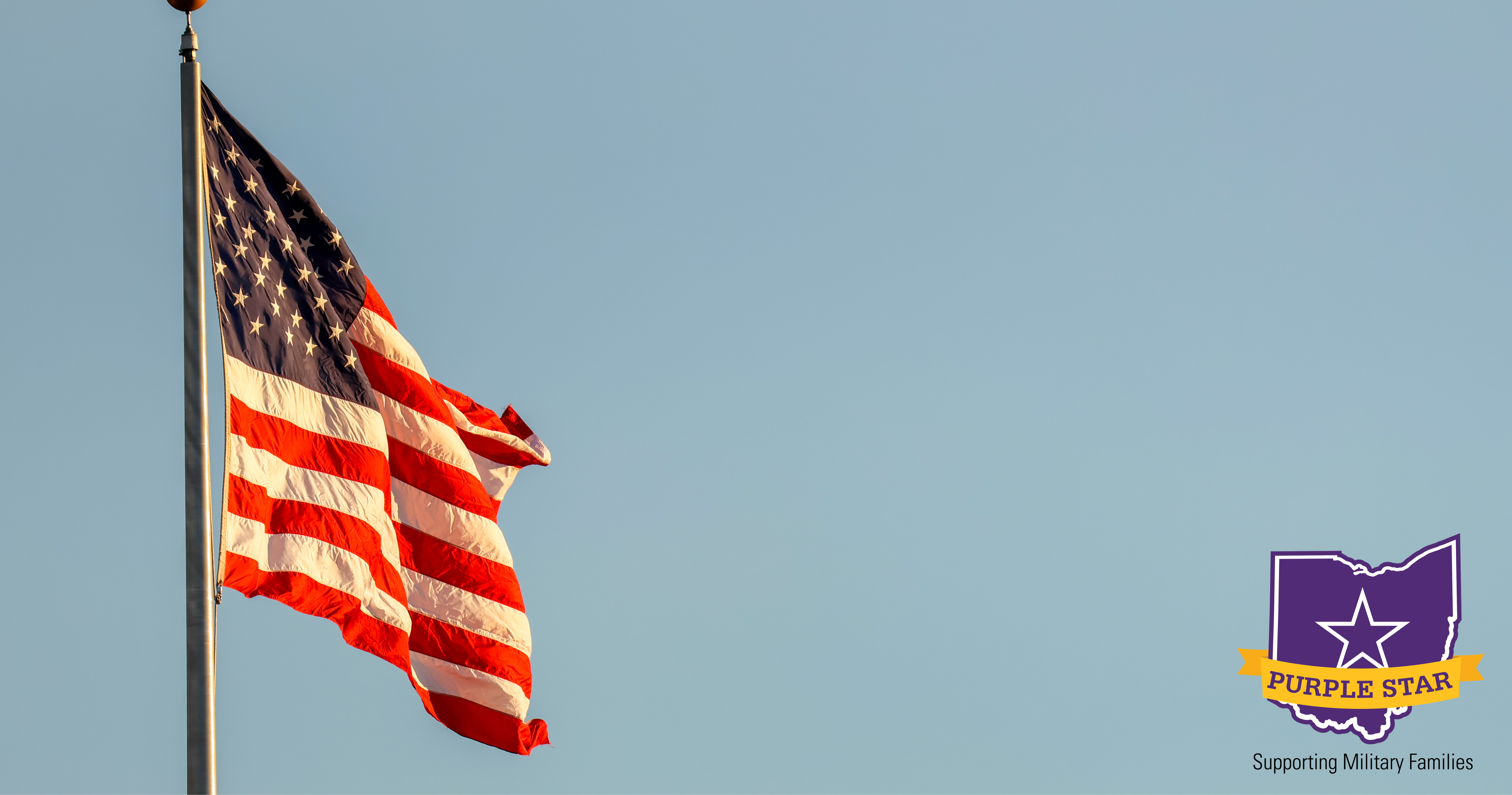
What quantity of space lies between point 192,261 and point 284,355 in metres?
2.04

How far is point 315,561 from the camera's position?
18922mm

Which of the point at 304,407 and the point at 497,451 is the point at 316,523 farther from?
the point at 497,451

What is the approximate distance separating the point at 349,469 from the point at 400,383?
1.74 metres

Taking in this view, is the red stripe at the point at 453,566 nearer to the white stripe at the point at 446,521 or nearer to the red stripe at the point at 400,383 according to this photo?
Result: the white stripe at the point at 446,521

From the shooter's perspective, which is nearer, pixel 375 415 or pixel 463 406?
pixel 375 415

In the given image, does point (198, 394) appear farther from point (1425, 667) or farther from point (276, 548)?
point (1425, 667)

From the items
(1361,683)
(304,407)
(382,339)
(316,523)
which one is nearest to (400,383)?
(382,339)

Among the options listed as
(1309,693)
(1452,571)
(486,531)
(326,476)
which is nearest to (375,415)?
(326,476)

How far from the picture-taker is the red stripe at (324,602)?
1787 cm

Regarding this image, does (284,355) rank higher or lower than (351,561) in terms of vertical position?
higher

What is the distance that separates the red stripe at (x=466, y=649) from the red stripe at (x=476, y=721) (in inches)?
16.5

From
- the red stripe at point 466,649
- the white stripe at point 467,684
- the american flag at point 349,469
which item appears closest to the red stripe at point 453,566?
the american flag at point 349,469

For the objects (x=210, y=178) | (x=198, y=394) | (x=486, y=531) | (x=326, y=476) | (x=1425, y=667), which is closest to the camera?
(x=198, y=394)

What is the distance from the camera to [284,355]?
19.1 meters
